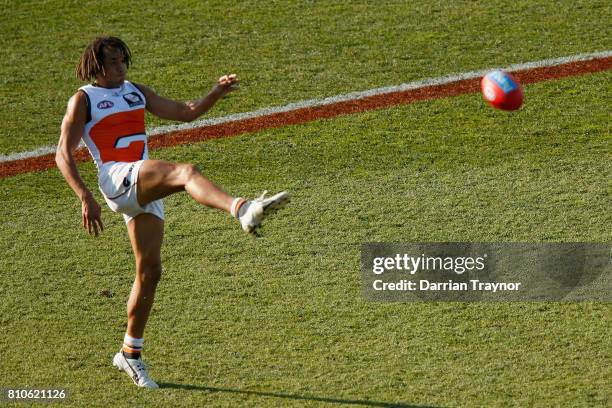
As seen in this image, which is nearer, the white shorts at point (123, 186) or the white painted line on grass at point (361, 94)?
the white shorts at point (123, 186)

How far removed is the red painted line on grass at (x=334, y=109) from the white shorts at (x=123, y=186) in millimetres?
3399

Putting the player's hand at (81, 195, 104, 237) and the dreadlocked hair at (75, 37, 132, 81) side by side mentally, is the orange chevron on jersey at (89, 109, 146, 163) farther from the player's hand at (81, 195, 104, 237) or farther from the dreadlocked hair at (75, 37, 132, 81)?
the player's hand at (81, 195, 104, 237)

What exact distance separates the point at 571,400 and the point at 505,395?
370 mm

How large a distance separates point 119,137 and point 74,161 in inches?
12.8

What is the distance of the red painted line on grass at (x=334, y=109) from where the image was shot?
10.2 m

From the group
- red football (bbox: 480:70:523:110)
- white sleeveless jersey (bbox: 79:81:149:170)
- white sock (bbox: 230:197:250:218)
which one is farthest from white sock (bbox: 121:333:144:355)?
red football (bbox: 480:70:523:110)

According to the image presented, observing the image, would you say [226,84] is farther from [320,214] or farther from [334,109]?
[334,109]

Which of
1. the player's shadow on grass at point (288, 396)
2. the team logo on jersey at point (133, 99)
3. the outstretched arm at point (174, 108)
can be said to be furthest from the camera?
the outstretched arm at point (174, 108)

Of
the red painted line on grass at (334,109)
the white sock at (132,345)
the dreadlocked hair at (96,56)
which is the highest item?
the red painted line on grass at (334,109)

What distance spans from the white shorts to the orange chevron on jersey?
0.31ft

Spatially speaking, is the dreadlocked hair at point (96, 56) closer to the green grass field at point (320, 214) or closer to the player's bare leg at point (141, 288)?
the player's bare leg at point (141, 288)

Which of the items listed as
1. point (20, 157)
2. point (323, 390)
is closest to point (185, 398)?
point (323, 390)

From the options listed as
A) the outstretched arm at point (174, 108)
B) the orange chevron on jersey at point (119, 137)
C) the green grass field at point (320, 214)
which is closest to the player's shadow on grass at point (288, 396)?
the green grass field at point (320, 214)

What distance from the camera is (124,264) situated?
8.39 meters
